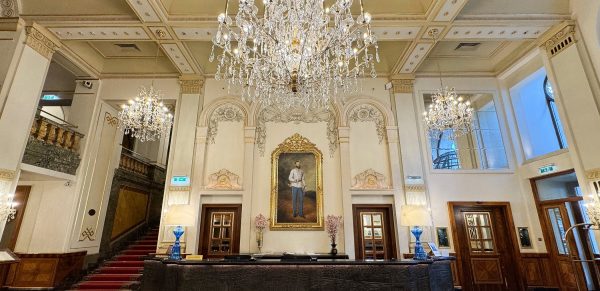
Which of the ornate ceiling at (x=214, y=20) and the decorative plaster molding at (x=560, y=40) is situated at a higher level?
the ornate ceiling at (x=214, y=20)

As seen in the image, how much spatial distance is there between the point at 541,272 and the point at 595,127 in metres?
3.59

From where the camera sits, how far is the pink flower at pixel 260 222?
23.4 feet

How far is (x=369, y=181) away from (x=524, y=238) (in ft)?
13.0

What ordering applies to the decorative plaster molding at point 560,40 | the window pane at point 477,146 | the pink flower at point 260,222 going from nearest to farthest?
the decorative plaster molding at point 560,40 → the pink flower at point 260,222 → the window pane at point 477,146

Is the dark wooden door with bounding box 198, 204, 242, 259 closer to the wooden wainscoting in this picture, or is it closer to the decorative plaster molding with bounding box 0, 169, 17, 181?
the decorative plaster molding with bounding box 0, 169, 17, 181

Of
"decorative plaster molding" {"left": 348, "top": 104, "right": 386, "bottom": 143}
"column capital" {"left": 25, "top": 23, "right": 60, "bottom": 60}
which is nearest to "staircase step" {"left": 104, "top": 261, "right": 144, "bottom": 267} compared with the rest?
"column capital" {"left": 25, "top": 23, "right": 60, "bottom": 60}

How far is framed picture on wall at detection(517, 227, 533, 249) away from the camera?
7.07 metres

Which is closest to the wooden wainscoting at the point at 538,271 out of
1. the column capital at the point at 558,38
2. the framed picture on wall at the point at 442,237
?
the framed picture on wall at the point at 442,237

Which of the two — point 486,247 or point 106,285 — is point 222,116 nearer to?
Answer: point 106,285

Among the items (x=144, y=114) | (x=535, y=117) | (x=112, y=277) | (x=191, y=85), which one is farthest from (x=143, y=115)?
(x=535, y=117)

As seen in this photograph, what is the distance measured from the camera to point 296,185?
752cm

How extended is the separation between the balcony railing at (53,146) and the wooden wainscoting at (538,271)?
1141 cm

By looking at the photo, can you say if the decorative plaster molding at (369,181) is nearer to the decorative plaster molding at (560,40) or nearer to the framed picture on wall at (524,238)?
the framed picture on wall at (524,238)

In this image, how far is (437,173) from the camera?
758cm
